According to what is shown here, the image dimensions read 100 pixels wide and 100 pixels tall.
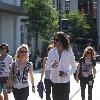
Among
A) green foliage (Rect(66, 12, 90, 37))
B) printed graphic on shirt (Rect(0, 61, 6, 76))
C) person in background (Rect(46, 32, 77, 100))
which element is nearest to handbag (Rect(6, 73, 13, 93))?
person in background (Rect(46, 32, 77, 100))

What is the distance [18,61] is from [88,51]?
3.72 meters

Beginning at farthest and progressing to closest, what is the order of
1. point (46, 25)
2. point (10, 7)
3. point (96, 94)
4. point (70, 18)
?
1. point (70, 18)
2. point (46, 25)
3. point (10, 7)
4. point (96, 94)

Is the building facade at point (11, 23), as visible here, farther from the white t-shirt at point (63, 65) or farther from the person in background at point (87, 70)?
the white t-shirt at point (63, 65)

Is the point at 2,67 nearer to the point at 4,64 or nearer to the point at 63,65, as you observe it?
the point at 4,64

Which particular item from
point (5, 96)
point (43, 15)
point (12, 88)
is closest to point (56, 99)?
point (12, 88)

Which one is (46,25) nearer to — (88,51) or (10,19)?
(10,19)

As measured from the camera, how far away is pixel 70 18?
6381 centimetres

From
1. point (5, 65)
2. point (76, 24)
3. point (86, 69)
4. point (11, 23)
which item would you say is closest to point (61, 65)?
point (5, 65)

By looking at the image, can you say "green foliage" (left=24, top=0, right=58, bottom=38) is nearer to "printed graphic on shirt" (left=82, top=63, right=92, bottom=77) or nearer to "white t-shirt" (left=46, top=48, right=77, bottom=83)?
"printed graphic on shirt" (left=82, top=63, right=92, bottom=77)

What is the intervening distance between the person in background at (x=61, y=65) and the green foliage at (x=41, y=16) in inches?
1119

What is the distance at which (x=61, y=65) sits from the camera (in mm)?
8305

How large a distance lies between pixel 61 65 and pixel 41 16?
2882 centimetres

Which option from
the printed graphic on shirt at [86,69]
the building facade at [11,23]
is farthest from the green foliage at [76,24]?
the printed graphic on shirt at [86,69]

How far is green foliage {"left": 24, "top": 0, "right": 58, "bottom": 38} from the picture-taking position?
36875 millimetres
